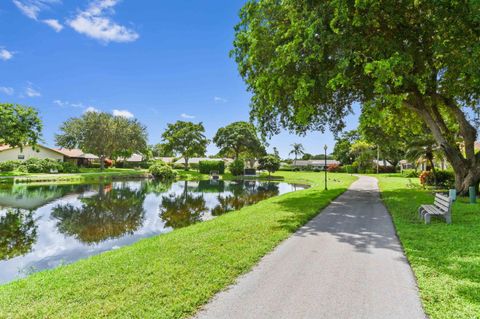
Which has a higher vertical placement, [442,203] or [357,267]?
[442,203]

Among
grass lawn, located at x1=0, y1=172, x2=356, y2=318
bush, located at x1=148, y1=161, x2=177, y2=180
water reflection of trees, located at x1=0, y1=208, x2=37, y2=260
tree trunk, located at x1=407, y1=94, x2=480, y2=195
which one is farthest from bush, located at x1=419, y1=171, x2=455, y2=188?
bush, located at x1=148, y1=161, x2=177, y2=180

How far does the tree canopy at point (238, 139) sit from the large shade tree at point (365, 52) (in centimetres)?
4148

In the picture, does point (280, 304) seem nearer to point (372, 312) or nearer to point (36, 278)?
point (372, 312)

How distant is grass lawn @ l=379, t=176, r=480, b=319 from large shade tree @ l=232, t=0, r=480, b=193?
17.3 feet

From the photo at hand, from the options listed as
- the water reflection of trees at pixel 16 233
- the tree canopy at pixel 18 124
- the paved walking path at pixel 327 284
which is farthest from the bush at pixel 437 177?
the tree canopy at pixel 18 124

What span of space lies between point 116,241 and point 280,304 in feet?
26.4

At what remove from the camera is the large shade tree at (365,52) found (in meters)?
11.9

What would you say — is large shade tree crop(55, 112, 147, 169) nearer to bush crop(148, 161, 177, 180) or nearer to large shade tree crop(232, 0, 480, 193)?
bush crop(148, 161, 177, 180)

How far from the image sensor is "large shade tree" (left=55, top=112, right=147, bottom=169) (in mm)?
53594

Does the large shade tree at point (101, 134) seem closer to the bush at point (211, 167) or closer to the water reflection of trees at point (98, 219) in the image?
the bush at point (211, 167)

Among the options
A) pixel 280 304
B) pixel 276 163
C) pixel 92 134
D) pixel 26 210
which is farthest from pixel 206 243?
pixel 92 134

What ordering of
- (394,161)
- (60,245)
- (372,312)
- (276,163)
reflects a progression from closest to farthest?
(372,312), (60,245), (276,163), (394,161)

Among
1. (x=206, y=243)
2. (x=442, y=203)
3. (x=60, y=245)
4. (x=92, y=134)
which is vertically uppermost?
(x=92, y=134)

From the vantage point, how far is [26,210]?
1638 centimetres
